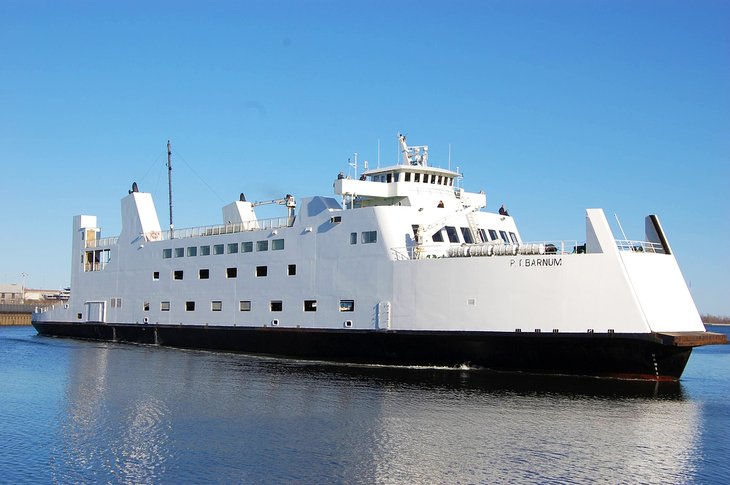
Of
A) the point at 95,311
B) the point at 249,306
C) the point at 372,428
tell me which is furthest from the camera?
the point at 95,311

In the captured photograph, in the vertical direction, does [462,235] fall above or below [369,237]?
above

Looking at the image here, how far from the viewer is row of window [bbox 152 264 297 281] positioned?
107ft

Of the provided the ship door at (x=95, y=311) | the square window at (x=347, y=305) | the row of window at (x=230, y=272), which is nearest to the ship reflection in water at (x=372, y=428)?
the square window at (x=347, y=305)

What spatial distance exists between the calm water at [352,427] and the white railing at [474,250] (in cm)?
424

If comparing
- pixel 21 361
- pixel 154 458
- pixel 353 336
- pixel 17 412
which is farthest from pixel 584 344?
pixel 21 361

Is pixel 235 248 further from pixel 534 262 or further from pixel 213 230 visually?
pixel 534 262

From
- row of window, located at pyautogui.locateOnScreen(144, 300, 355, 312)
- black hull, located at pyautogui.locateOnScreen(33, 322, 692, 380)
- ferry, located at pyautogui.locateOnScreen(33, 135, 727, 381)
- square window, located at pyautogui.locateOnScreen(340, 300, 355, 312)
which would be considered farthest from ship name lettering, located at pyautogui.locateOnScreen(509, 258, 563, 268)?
row of window, located at pyautogui.locateOnScreen(144, 300, 355, 312)

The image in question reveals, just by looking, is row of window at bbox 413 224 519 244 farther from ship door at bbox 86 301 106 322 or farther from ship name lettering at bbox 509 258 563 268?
ship door at bbox 86 301 106 322

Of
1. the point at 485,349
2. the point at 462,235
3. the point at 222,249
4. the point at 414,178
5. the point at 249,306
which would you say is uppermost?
the point at 414,178

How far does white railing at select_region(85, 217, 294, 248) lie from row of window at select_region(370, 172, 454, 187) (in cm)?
434

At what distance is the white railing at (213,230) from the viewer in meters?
34.0

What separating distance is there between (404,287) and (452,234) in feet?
10.2

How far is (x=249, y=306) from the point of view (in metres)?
34.4

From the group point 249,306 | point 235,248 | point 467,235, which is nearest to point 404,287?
point 467,235
